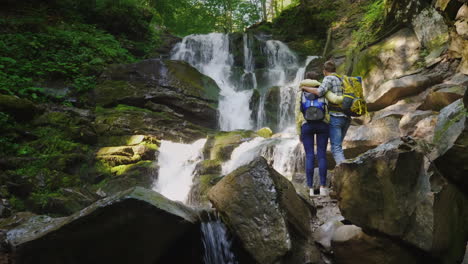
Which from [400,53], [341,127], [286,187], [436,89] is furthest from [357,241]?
[400,53]

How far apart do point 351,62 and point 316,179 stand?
631 cm

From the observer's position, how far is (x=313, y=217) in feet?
12.9

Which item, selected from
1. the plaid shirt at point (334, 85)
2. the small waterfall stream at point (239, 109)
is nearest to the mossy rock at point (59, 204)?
the small waterfall stream at point (239, 109)

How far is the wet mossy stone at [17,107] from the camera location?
26.0ft

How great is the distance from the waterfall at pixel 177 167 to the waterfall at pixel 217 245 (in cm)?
448

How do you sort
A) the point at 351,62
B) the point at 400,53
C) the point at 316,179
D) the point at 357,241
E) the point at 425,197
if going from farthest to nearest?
the point at 351,62 < the point at 400,53 < the point at 316,179 < the point at 357,241 < the point at 425,197

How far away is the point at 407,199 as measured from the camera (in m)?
2.71

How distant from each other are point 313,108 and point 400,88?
5052 mm

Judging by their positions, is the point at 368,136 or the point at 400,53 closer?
the point at 368,136

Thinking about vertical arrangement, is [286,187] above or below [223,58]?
below

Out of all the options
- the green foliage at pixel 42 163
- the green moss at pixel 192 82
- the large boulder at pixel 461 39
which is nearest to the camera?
the green foliage at pixel 42 163

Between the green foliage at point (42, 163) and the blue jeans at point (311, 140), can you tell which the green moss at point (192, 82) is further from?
the blue jeans at point (311, 140)

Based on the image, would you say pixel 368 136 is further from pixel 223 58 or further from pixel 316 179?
pixel 223 58

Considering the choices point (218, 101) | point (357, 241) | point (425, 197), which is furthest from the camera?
point (218, 101)
